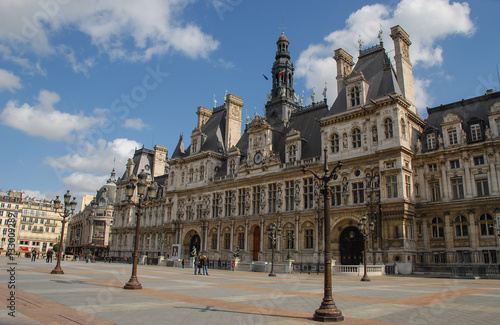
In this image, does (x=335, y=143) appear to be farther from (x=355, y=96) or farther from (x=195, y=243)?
(x=195, y=243)

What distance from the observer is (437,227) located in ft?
118

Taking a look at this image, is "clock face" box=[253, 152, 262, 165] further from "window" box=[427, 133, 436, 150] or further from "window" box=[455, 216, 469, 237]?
"window" box=[455, 216, 469, 237]

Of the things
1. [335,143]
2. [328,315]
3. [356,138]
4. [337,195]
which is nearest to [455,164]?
[356,138]

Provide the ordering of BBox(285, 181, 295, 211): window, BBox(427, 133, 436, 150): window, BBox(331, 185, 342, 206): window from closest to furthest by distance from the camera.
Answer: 1. BBox(427, 133, 436, 150): window
2. BBox(331, 185, 342, 206): window
3. BBox(285, 181, 295, 211): window

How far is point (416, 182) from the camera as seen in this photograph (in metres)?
37.9

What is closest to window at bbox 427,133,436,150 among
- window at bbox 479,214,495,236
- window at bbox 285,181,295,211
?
window at bbox 479,214,495,236

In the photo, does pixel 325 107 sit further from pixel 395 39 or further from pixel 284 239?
pixel 284 239

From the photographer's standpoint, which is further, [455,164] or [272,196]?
[272,196]

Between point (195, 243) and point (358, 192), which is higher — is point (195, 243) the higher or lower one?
the lower one

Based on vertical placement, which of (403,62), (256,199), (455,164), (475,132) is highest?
(403,62)

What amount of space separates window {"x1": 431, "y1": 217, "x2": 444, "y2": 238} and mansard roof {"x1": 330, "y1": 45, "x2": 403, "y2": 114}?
13038mm

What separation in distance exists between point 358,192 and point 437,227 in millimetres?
7833

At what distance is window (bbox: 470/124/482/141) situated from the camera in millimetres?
35472

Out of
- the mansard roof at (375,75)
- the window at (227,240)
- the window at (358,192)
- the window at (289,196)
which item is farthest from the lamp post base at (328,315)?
the window at (227,240)
